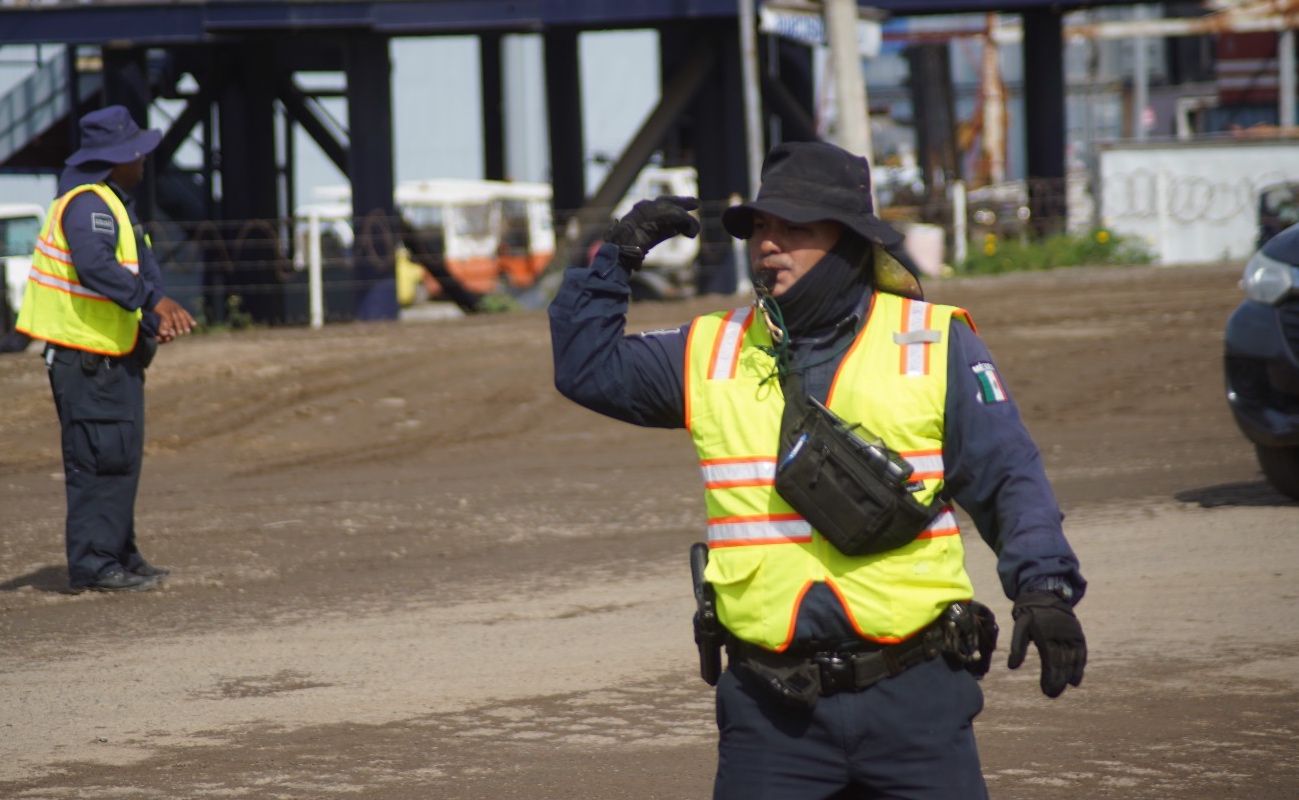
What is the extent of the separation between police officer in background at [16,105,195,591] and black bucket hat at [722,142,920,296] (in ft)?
15.5

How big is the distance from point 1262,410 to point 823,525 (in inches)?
232

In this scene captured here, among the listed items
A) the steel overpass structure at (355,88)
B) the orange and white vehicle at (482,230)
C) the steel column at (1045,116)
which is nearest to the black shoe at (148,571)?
the steel overpass structure at (355,88)

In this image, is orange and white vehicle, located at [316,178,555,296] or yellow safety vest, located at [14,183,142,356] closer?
yellow safety vest, located at [14,183,142,356]

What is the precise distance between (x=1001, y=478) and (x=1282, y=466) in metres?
6.19

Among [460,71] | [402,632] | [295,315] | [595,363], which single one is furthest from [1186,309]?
[460,71]

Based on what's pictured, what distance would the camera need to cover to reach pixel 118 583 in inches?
310

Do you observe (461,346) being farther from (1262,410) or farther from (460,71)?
(460,71)

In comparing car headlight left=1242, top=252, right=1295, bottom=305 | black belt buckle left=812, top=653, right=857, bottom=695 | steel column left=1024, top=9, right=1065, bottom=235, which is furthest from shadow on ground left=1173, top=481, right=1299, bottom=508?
steel column left=1024, top=9, right=1065, bottom=235

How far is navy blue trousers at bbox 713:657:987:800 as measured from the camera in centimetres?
312

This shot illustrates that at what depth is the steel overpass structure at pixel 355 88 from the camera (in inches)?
834

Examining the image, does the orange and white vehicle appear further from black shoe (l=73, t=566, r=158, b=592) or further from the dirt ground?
black shoe (l=73, t=566, r=158, b=592)

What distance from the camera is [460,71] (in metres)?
40.0

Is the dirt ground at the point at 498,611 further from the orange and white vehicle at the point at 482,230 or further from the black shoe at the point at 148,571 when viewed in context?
the orange and white vehicle at the point at 482,230

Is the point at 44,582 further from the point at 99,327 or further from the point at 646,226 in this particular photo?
the point at 646,226
